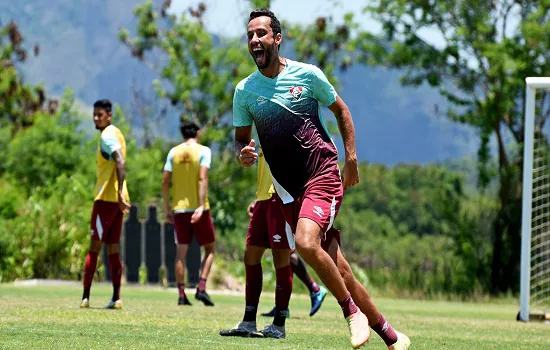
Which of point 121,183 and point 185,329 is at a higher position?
point 121,183

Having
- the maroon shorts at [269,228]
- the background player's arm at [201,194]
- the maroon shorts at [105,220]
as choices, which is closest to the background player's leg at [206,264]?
the background player's arm at [201,194]

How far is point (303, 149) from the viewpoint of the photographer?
804 cm

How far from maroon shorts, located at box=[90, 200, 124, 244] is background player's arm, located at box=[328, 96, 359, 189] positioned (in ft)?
16.9

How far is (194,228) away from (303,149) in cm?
700

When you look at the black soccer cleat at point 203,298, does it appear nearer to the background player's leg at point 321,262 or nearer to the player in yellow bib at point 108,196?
the player in yellow bib at point 108,196

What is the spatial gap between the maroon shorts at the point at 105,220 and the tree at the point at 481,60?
15.1 metres

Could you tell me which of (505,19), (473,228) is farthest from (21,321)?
(505,19)

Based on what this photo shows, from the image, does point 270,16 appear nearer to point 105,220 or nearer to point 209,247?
point 105,220

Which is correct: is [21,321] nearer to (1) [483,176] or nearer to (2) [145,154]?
(1) [483,176]

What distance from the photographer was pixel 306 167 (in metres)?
8.02

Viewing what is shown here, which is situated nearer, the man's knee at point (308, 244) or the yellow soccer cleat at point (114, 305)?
the man's knee at point (308, 244)

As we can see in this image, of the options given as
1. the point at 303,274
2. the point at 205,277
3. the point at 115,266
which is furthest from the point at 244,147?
the point at 205,277

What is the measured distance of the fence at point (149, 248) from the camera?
23125 millimetres

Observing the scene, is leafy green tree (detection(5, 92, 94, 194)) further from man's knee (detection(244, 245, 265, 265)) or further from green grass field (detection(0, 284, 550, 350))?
man's knee (detection(244, 245, 265, 265))
